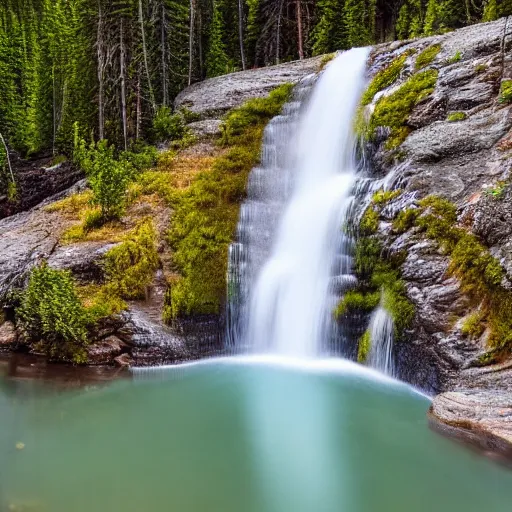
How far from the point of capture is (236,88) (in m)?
17.7

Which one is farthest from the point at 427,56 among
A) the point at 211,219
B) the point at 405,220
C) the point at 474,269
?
the point at 474,269

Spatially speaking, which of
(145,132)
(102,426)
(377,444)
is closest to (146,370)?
(102,426)

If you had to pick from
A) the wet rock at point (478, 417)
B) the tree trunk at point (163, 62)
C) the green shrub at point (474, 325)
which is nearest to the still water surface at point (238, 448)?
the wet rock at point (478, 417)

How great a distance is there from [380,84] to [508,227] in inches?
299

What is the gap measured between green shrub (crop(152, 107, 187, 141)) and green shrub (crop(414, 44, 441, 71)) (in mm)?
7616

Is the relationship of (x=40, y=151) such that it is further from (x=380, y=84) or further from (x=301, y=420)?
(x=301, y=420)

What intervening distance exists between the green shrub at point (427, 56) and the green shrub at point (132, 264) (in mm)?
8410

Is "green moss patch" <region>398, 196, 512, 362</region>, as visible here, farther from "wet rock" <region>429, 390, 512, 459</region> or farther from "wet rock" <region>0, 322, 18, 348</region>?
"wet rock" <region>0, 322, 18, 348</region>

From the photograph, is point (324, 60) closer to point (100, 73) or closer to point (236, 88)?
point (236, 88)

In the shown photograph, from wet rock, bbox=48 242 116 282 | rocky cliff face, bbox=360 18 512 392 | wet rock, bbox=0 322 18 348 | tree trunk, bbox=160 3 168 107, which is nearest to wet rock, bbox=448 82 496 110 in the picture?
rocky cliff face, bbox=360 18 512 392

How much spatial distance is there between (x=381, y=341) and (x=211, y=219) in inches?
215

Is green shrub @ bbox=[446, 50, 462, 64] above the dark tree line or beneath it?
beneath

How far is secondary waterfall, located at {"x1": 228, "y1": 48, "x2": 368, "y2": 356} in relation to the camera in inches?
398

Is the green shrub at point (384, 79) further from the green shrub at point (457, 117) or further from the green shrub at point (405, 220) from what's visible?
the green shrub at point (405, 220)
